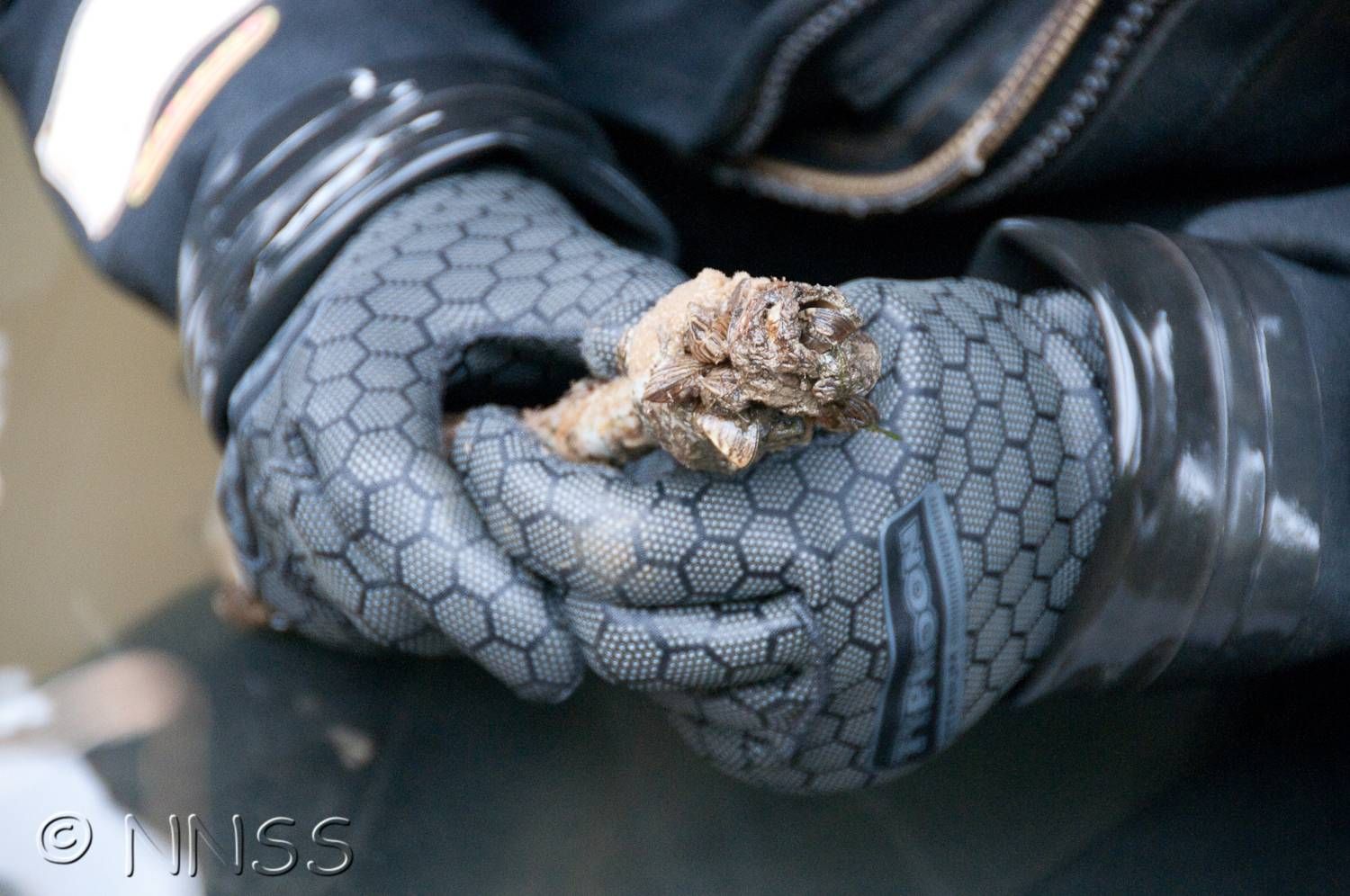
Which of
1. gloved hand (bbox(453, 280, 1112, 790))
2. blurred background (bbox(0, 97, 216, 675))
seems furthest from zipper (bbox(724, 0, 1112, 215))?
Result: blurred background (bbox(0, 97, 216, 675))

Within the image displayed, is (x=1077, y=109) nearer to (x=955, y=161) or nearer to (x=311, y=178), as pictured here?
(x=955, y=161)

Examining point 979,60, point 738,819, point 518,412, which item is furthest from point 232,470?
point 979,60

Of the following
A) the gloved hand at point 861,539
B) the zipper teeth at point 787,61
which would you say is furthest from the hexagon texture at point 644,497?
the zipper teeth at point 787,61

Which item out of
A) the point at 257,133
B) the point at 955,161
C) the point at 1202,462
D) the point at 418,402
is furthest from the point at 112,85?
the point at 1202,462

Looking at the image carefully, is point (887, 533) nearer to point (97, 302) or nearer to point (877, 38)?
point (877, 38)

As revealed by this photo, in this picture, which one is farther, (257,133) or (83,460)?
(83,460)
